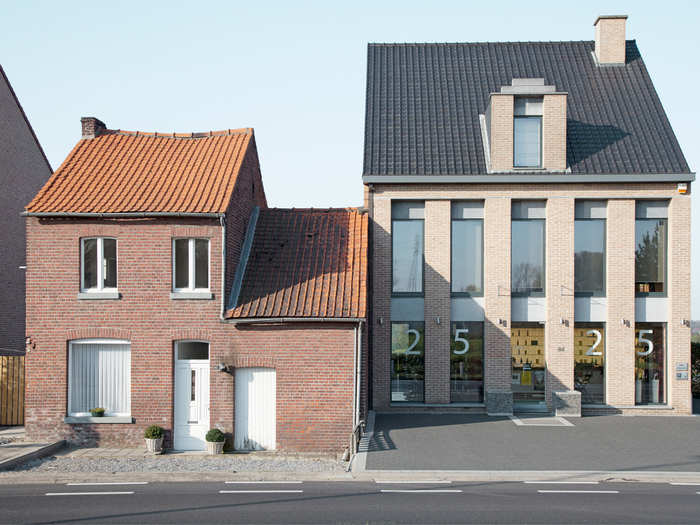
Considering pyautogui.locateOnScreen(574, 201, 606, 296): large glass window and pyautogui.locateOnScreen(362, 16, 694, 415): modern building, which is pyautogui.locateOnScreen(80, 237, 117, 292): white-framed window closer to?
pyautogui.locateOnScreen(362, 16, 694, 415): modern building

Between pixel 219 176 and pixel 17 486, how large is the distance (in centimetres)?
933

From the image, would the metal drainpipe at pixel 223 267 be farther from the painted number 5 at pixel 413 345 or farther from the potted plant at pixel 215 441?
the painted number 5 at pixel 413 345

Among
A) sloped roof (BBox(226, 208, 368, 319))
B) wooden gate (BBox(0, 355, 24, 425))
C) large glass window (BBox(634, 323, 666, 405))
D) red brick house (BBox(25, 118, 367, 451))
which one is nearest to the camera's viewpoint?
red brick house (BBox(25, 118, 367, 451))

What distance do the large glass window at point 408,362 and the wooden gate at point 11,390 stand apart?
11200mm

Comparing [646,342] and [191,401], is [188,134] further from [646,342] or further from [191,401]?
[646,342]

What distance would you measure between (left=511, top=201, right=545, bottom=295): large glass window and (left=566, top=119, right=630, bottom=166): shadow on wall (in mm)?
1983

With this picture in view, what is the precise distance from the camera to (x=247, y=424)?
693 inches

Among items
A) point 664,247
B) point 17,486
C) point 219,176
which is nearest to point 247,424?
point 17,486

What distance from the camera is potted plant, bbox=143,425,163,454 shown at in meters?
17.0

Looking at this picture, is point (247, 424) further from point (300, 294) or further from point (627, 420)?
point (627, 420)

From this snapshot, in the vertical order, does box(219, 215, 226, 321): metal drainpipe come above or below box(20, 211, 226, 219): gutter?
below

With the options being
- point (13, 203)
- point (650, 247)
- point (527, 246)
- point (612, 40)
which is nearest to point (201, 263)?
point (527, 246)

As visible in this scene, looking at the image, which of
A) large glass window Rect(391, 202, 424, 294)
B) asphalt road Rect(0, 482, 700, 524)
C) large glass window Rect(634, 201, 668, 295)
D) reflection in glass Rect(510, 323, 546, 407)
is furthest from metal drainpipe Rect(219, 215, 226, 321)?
large glass window Rect(634, 201, 668, 295)

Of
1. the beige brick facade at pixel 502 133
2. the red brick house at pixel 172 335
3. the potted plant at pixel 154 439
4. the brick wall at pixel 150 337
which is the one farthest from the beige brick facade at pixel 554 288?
the potted plant at pixel 154 439
